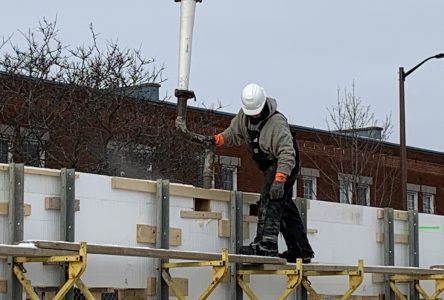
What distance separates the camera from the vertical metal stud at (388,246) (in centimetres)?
1280

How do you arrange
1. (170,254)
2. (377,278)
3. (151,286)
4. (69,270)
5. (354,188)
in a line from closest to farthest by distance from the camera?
1. (69,270)
2. (170,254)
3. (151,286)
4. (377,278)
5. (354,188)

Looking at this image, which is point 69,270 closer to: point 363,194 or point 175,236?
point 175,236

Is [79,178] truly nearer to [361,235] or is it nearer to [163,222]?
[163,222]

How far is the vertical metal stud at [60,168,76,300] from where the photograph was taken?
364 inches

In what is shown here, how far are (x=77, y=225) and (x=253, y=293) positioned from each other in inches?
89.3

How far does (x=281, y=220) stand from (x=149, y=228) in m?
1.57

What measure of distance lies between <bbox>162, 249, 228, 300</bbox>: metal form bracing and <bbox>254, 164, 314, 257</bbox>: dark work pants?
0.80 m

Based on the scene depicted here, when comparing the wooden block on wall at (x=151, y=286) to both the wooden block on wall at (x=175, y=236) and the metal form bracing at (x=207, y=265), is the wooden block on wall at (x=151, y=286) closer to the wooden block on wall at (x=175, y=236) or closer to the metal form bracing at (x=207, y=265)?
the metal form bracing at (x=207, y=265)

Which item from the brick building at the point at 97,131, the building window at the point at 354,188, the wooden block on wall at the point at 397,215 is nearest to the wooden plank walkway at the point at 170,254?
the wooden block on wall at the point at 397,215

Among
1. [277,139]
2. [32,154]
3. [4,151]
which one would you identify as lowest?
[277,139]

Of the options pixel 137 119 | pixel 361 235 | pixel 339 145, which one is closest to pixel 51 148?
pixel 137 119

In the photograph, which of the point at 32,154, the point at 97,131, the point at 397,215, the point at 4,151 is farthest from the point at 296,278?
the point at 4,151

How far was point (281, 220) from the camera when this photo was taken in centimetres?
1098

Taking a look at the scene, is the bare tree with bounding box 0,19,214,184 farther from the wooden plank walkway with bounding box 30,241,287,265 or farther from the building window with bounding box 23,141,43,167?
the wooden plank walkway with bounding box 30,241,287,265
